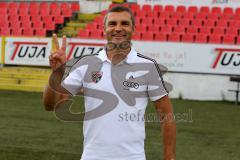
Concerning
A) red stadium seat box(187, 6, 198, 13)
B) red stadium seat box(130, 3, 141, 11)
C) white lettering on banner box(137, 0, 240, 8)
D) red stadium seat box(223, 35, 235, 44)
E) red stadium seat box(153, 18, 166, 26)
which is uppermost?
white lettering on banner box(137, 0, 240, 8)

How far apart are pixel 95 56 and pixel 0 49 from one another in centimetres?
1510

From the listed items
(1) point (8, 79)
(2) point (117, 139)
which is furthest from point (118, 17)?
(1) point (8, 79)

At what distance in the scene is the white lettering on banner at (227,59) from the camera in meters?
15.0

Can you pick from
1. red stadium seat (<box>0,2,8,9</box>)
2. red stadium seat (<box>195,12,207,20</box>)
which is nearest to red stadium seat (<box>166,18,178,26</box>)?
red stadium seat (<box>195,12,207,20</box>)

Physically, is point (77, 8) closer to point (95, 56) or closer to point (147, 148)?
point (147, 148)

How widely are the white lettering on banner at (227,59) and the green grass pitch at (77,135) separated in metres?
1.73

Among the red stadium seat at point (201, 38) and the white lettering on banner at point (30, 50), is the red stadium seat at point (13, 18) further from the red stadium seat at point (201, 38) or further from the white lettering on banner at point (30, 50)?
the red stadium seat at point (201, 38)

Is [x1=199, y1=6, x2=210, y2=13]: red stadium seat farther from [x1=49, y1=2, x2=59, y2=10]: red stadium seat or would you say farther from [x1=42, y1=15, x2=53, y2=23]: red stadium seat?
[x1=49, y1=2, x2=59, y2=10]: red stadium seat

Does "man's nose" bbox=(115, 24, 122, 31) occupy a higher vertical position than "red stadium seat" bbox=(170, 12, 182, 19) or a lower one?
higher

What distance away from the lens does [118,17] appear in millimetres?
3232

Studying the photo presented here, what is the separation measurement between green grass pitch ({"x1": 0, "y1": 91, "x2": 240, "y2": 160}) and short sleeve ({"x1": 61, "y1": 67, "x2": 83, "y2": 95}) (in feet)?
14.8

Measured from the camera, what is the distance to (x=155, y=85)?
10.9 ft

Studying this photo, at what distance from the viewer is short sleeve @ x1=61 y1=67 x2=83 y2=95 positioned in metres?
3.31

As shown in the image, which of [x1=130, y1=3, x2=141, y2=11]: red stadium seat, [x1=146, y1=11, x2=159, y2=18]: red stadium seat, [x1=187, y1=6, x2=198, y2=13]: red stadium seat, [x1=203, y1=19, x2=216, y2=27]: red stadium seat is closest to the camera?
[x1=203, y1=19, x2=216, y2=27]: red stadium seat
